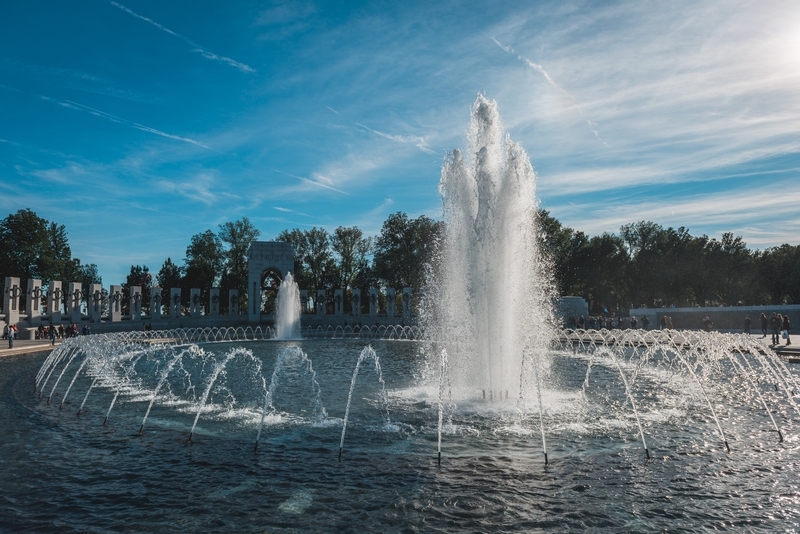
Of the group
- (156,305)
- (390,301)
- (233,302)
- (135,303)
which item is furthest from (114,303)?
(390,301)

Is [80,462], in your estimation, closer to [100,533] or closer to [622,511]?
[100,533]

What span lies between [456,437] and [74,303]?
147ft

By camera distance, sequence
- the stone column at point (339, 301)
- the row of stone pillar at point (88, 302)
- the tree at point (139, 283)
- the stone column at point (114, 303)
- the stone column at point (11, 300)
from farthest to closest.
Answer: the tree at point (139, 283), the stone column at point (339, 301), the stone column at point (114, 303), the row of stone pillar at point (88, 302), the stone column at point (11, 300)

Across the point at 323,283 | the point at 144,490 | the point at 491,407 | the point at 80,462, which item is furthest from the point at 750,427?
the point at 323,283

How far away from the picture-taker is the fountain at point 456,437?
6117mm

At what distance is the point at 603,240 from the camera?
65.6 metres

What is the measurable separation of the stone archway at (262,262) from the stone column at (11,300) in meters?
19.9

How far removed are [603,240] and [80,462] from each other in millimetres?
65893

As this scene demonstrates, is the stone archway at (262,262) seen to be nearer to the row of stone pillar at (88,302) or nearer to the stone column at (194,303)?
the row of stone pillar at (88,302)

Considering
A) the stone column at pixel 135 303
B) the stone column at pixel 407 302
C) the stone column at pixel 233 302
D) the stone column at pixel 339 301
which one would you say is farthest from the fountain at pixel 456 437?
the stone column at pixel 233 302

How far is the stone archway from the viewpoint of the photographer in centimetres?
5412

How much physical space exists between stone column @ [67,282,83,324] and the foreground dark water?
35.5m

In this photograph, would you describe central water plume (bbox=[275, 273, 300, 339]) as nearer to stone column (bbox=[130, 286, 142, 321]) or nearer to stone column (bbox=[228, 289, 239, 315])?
stone column (bbox=[228, 289, 239, 315])

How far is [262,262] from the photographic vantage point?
54.9 metres
